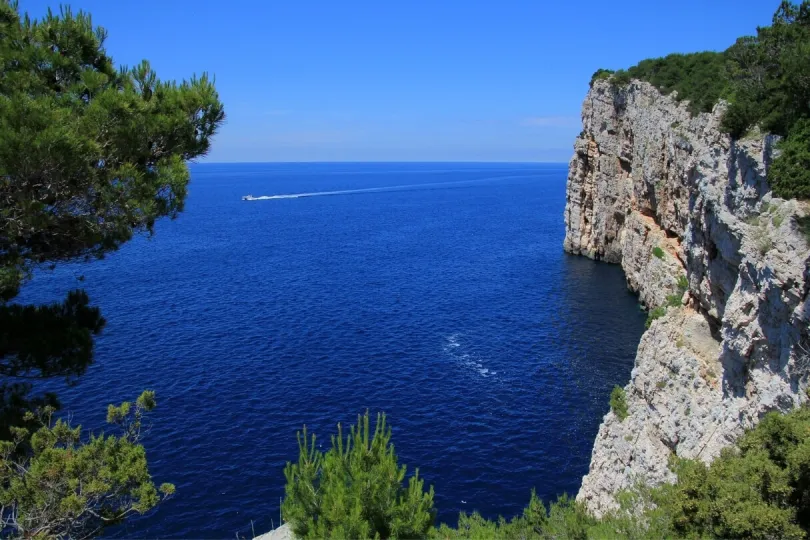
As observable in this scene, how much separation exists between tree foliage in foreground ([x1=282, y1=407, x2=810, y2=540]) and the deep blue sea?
41.7 feet

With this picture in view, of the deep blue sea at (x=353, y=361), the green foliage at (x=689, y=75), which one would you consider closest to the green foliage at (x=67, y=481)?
the deep blue sea at (x=353, y=361)

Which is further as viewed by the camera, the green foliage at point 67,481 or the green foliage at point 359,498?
the green foliage at point 359,498

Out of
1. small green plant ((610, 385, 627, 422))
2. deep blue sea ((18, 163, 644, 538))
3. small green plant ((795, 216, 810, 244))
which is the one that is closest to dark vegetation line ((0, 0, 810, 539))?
small green plant ((795, 216, 810, 244))

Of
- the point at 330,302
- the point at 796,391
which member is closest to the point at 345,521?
the point at 796,391

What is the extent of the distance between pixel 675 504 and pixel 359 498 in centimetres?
899

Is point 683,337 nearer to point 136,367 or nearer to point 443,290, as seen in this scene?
point 136,367

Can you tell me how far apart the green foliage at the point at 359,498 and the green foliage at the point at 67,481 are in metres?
4.84

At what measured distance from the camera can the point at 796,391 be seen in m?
19.3

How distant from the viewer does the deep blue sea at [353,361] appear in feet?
114

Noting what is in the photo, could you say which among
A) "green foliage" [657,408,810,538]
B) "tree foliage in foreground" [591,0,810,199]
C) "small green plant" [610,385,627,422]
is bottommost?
"small green plant" [610,385,627,422]

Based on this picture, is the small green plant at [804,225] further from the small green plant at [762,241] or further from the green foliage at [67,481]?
the green foliage at [67,481]

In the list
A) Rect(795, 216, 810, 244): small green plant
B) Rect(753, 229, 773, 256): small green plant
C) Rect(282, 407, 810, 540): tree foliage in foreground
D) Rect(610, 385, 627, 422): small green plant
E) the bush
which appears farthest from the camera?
Rect(610, 385, 627, 422): small green plant

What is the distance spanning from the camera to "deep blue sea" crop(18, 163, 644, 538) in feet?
114

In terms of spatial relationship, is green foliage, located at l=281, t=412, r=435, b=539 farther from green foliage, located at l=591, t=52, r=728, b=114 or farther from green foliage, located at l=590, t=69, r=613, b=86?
green foliage, located at l=590, t=69, r=613, b=86
